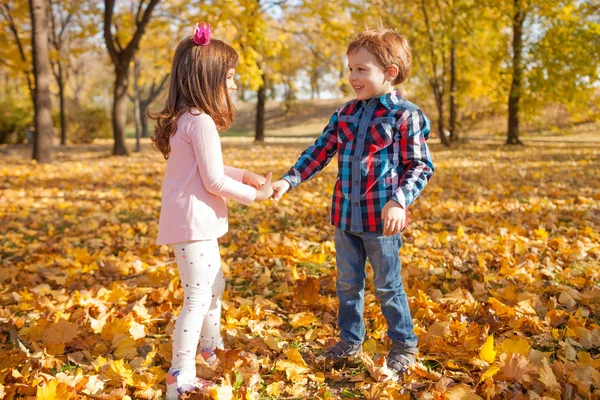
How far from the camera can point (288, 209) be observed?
5.76 meters

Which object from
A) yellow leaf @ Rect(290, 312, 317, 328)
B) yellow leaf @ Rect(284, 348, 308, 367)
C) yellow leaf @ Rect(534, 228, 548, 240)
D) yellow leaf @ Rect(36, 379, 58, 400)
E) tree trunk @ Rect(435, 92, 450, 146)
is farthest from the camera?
tree trunk @ Rect(435, 92, 450, 146)

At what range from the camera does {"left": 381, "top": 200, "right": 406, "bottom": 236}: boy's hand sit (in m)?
2.02

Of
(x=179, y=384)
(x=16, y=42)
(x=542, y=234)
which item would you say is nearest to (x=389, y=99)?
(x=179, y=384)

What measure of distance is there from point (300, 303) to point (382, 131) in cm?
138

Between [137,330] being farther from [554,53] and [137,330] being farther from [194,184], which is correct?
[554,53]

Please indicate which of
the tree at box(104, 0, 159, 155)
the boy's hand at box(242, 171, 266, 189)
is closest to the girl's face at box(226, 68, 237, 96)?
the boy's hand at box(242, 171, 266, 189)

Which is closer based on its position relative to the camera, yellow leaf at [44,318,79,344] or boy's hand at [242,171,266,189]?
boy's hand at [242,171,266,189]

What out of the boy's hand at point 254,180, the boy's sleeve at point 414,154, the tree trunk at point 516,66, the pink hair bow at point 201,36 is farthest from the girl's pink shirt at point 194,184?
the tree trunk at point 516,66

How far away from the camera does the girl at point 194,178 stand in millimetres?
2014

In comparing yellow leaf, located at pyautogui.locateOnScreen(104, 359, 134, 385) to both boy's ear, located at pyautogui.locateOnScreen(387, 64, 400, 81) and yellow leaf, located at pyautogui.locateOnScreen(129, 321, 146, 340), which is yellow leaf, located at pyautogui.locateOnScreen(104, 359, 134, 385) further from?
boy's ear, located at pyautogui.locateOnScreen(387, 64, 400, 81)

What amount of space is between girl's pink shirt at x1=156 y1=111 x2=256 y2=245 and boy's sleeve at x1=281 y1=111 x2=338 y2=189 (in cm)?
36

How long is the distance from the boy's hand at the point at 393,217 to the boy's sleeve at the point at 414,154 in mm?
74

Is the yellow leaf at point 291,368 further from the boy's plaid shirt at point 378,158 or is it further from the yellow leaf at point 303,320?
the boy's plaid shirt at point 378,158

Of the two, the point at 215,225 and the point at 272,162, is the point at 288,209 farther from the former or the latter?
the point at 272,162
